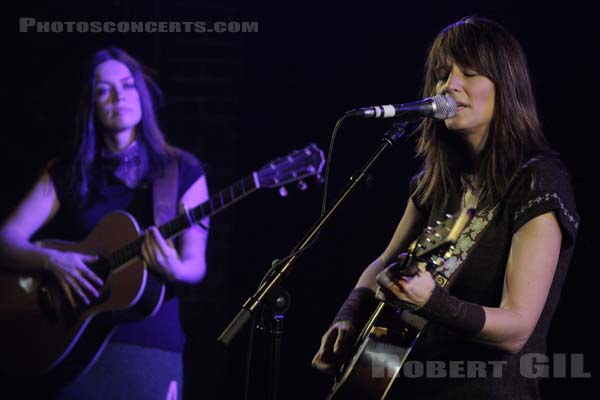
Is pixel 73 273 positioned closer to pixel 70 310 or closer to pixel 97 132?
pixel 70 310

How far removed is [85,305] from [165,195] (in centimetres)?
68

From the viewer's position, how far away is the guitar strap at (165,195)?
3.33m

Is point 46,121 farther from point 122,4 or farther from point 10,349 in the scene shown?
point 10,349

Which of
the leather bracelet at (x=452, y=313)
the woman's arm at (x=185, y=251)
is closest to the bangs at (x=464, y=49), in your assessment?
the leather bracelet at (x=452, y=313)

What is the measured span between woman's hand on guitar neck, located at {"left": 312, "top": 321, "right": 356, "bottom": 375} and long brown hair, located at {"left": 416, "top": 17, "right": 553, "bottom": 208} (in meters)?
0.54

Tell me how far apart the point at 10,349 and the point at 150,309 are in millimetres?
822

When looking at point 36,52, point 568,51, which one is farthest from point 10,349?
point 568,51

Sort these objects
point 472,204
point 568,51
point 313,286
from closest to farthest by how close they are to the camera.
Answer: point 472,204 → point 568,51 → point 313,286

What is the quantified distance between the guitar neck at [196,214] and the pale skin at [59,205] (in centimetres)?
8

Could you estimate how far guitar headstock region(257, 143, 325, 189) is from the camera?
2896 millimetres

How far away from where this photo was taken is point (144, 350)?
3.32 metres

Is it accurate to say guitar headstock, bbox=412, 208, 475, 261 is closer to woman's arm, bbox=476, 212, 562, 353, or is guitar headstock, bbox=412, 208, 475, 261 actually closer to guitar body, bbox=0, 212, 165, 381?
woman's arm, bbox=476, 212, 562, 353

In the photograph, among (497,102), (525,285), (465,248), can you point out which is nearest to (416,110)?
(497,102)

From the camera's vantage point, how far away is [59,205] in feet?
11.5
